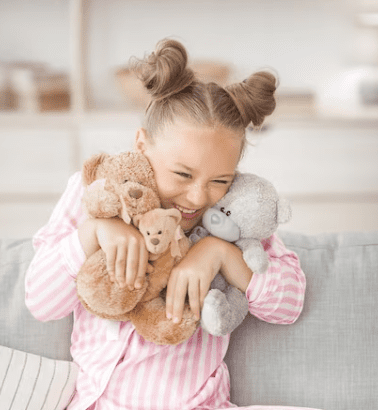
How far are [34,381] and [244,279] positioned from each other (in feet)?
1.26

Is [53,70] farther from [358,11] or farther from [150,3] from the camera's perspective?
[358,11]

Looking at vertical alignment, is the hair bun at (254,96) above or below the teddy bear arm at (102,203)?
above

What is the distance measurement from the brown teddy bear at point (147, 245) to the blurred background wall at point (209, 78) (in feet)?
5.16

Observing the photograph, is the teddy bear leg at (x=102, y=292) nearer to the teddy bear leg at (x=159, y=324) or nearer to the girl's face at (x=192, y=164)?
the teddy bear leg at (x=159, y=324)

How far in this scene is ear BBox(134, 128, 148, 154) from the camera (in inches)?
33.0

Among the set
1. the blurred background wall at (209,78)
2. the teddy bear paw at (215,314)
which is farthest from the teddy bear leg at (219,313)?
the blurred background wall at (209,78)

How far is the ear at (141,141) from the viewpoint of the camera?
839 millimetres

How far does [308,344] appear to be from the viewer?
0.92 meters

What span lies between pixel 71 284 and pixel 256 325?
0.34 meters

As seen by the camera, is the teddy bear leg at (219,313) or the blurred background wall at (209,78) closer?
the teddy bear leg at (219,313)

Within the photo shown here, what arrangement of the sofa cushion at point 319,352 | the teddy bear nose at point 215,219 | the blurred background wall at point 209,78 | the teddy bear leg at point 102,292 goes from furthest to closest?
the blurred background wall at point 209,78, the sofa cushion at point 319,352, the teddy bear nose at point 215,219, the teddy bear leg at point 102,292

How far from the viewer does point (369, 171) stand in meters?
2.51

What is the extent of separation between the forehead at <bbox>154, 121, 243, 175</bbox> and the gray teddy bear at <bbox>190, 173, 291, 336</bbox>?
0.05 meters

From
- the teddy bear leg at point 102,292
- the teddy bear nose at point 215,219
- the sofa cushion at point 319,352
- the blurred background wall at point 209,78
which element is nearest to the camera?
the teddy bear leg at point 102,292
